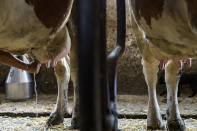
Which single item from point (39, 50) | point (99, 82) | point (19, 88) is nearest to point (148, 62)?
point (39, 50)

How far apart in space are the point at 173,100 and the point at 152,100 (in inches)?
5.3

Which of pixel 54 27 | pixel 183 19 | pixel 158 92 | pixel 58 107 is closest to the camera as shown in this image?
pixel 183 19

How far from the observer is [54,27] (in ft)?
3.38

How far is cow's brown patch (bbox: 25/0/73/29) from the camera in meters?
0.95

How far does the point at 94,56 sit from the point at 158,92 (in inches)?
150

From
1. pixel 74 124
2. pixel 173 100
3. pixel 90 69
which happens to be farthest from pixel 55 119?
pixel 90 69

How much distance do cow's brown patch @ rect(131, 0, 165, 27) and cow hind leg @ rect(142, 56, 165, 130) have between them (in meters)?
0.84

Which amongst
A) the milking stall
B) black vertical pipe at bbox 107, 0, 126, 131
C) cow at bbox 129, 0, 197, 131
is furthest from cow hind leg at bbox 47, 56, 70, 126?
black vertical pipe at bbox 107, 0, 126, 131

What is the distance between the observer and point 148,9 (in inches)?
39.0

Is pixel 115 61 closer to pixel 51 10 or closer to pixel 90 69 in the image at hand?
pixel 90 69

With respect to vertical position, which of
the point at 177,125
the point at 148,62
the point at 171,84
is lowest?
the point at 177,125

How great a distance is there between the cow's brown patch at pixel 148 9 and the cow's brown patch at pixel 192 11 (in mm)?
102

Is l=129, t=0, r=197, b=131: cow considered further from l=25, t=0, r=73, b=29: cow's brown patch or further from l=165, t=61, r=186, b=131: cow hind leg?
l=165, t=61, r=186, b=131: cow hind leg

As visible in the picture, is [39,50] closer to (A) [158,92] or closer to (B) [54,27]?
(B) [54,27]
